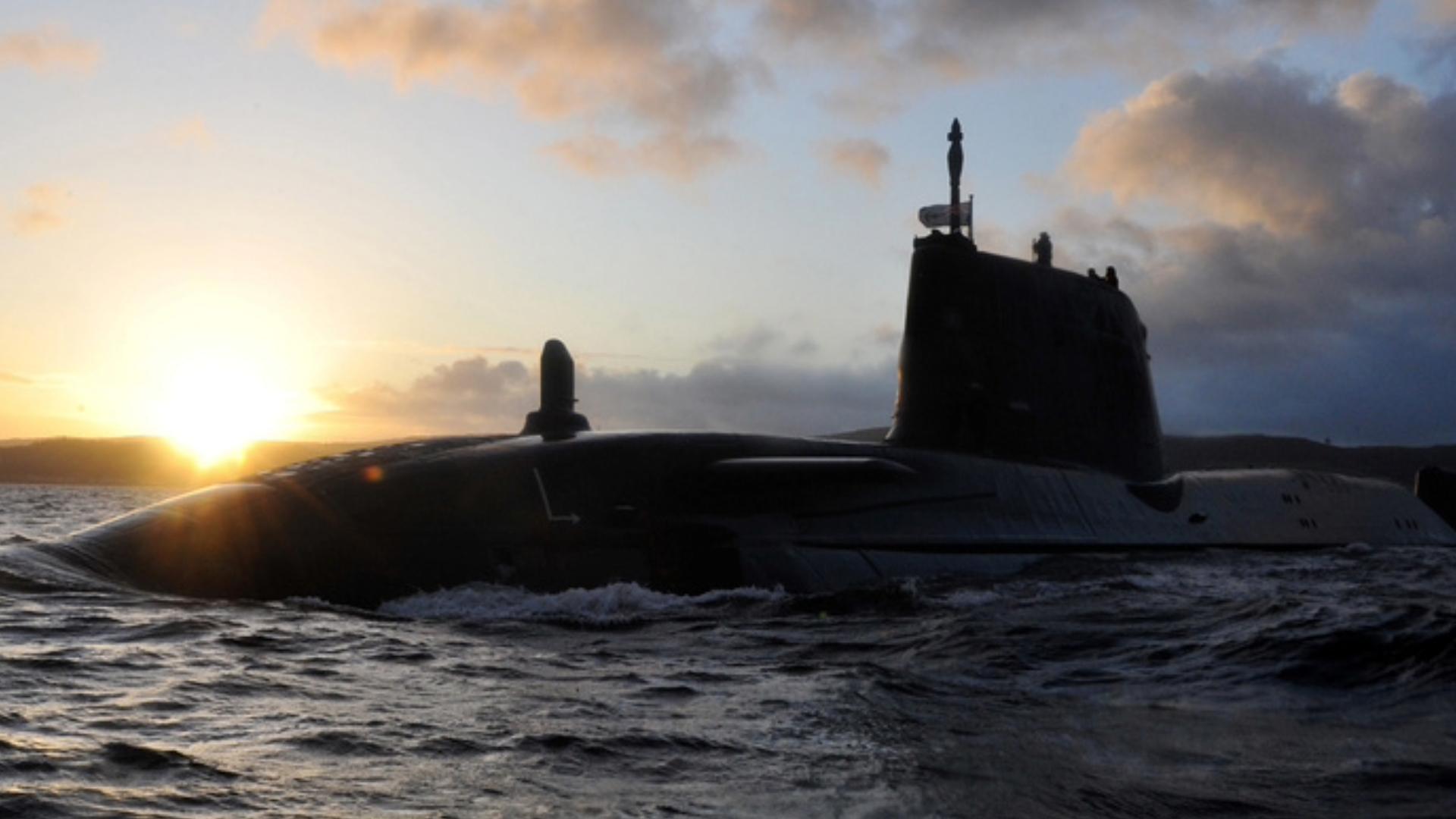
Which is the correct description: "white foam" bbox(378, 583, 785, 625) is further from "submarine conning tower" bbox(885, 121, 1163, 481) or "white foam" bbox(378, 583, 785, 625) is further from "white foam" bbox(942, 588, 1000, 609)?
"submarine conning tower" bbox(885, 121, 1163, 481)

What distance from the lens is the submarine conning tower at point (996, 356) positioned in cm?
1753

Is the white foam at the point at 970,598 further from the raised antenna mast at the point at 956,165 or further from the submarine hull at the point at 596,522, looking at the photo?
the raised antenna mast at the point at 956,165

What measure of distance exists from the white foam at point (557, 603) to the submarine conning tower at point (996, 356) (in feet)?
18.1

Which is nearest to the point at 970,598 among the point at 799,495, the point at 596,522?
the point at 799,495

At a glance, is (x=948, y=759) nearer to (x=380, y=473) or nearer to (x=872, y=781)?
(x=872, y=781)

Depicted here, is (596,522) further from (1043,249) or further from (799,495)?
(1043,249)

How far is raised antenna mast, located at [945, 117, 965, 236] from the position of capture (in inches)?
723

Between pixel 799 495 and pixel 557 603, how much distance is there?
3.34 metres

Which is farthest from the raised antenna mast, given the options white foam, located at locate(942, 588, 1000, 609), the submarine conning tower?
white foam, located at locate(942, 588, 1000, 609)

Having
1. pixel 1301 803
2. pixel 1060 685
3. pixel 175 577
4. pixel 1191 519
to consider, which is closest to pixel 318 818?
pixel 1301 803

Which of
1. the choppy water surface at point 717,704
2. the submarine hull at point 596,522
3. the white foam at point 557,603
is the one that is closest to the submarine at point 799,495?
the submarine hull at point 596,522

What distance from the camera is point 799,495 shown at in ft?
47.7

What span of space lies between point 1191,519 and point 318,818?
670 inches

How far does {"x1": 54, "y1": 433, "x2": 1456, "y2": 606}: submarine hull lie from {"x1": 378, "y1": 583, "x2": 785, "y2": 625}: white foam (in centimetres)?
22
